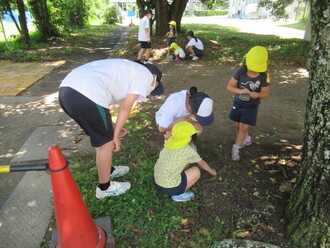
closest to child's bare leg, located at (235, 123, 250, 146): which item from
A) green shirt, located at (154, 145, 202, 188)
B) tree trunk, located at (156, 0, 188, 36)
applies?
green shirt, located at (154, 145, 202, 188)

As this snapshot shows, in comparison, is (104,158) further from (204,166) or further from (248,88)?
(248,88)

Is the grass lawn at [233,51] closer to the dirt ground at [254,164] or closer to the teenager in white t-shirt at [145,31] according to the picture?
the teenager in white t-shirt at [145,31]

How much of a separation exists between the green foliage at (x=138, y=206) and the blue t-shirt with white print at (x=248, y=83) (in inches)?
52.5

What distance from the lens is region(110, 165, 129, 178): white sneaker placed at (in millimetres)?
2828

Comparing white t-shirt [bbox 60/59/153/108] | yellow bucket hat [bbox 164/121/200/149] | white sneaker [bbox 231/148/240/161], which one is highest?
white t-shirt [bbox 60/59/153/108]

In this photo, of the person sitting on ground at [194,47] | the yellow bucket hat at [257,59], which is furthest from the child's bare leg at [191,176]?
the person sitting on ground at [194,47]

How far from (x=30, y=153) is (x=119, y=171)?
56.8 inches

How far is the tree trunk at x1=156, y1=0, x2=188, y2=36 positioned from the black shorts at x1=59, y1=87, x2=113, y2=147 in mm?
9261

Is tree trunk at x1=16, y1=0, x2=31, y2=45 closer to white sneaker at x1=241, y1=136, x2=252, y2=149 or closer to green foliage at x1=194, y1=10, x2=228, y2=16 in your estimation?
white sneaker at x1=241, y1=136, x2=252, y2=149

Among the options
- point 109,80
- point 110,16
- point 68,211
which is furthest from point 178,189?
point 110,16

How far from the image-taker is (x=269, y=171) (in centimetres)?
285

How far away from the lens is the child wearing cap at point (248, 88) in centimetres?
270

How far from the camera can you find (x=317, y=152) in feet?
5.82

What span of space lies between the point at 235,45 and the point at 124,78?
8.90 metres
